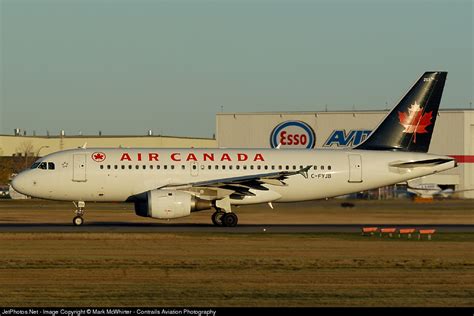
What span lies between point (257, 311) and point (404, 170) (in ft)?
95.7

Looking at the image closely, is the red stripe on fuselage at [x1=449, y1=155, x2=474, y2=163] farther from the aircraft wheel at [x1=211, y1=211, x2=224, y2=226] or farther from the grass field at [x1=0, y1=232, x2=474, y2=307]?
A: the grass field at [x1=0, y1=232, x2=474, y2=307]

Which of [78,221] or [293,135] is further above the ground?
[293,135]

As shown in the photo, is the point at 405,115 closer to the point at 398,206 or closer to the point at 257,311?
the point at 398,206

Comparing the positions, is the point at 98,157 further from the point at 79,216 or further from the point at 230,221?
the point at 230,221

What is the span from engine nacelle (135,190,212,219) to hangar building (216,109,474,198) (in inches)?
1786

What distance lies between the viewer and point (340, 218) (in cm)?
4991

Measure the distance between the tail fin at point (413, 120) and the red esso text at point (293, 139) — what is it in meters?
42.6

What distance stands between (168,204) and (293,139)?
1954 inches

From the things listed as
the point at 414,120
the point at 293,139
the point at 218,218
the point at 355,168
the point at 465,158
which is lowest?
the point at 218,218

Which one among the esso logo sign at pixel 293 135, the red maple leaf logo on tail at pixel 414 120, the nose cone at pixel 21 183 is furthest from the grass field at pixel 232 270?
the esso logo sign at pixel 293 135

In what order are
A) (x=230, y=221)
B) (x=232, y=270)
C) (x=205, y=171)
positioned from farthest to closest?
1. (x=205, y=171)
2. (x=230, y=221)
3. (x=232, y=270)

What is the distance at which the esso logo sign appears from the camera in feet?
297

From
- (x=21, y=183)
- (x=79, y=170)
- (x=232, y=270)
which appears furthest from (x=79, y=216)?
(x=232, y=270)

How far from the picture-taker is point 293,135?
90.9 m
